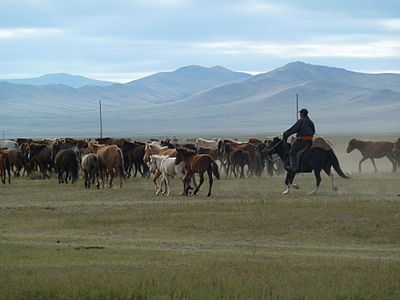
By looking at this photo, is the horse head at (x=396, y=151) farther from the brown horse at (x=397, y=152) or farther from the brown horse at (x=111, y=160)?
the brown horse at (x=111, y=160)

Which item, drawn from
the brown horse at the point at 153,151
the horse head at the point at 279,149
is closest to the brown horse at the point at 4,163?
the brown horse at the point at 153,151

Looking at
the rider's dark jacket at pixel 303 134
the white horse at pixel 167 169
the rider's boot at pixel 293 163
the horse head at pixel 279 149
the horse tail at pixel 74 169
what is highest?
the rider's dark jacket at pixel 303 134

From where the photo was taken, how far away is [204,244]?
17391 mm

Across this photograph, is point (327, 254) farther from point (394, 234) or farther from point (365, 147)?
point (365, 147)

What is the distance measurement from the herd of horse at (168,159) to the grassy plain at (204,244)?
93cm

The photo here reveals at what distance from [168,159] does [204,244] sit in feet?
35.4

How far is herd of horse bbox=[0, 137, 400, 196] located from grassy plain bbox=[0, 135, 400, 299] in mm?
925

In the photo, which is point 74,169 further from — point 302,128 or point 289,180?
point 302,128

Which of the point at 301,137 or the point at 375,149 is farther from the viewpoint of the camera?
the point at 375,149

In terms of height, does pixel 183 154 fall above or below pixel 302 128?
below

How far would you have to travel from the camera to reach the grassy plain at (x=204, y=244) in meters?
12.4

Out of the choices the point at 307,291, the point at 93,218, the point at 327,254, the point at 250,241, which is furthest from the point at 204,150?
the point at 307,291

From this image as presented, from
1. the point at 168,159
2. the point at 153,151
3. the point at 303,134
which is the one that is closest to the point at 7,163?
the point at 153,151

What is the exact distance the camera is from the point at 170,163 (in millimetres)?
27766
